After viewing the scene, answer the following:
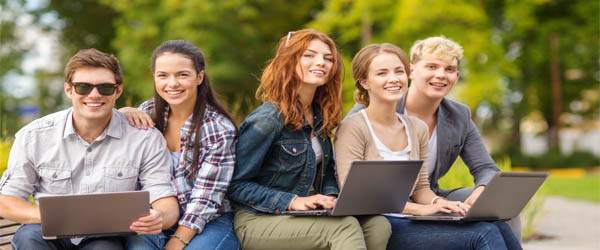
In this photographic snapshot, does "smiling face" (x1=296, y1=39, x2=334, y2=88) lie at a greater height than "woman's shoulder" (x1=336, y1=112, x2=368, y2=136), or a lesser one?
greater

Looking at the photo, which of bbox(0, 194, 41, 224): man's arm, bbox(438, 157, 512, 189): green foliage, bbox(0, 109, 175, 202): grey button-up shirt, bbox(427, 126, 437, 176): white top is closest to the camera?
bbox(0, 194, 41, 224): man's arm

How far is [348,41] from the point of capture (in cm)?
1680

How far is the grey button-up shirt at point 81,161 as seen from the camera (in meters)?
2.58

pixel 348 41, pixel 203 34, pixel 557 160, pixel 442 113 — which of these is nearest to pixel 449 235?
pixel 442 113

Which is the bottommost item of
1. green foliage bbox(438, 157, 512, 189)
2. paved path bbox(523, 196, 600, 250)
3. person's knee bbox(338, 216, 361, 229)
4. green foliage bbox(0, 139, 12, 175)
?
paved path bbox(523, 196, 600, 250)

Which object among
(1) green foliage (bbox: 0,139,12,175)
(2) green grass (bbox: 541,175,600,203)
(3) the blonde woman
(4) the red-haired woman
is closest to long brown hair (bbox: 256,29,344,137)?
(4) the red-haired woman

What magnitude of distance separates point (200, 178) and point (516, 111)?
2395 centimetres

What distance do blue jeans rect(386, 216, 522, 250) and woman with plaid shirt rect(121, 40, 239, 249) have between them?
841mm

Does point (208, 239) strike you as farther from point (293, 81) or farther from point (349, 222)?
point (293, 81)

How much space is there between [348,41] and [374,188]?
14516 mm

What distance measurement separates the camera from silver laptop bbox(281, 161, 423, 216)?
2.46 m

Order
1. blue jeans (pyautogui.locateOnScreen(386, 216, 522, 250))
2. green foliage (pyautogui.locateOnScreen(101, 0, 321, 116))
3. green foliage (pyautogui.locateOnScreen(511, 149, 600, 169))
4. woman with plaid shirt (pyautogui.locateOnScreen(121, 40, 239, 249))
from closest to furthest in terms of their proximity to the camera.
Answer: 1. woman with plaid shirt (pyautogui.locateOnScreen(121, 40, 239, 249))
2. blue jeans (pyautogui.locateOnScreen(386, 216, 522, 250))
3. green foliage (pyautogui.locateOnScreen(101, 0, 321, 116))
4. green foliage (pyautogui.locateOnScreen(511, 149, 600, 169))

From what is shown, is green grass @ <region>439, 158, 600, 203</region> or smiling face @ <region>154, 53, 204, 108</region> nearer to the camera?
smiling face @ <region>154, 53, 204, 108</region>

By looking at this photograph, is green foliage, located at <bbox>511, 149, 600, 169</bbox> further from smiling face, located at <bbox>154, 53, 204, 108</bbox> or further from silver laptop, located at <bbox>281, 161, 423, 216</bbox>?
smiling face, located at <bbox>154, 53, 204, 108</bbox>
